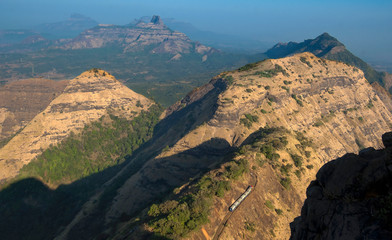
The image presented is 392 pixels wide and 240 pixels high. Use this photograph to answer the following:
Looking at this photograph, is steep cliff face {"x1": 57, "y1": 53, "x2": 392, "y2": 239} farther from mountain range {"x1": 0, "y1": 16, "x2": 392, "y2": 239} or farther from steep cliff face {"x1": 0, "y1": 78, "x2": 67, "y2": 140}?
steep cliff face {"x1": 0, "y1": 78, "x2": 67, "y2": 140}

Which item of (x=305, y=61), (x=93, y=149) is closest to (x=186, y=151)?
(x=93, y=149)

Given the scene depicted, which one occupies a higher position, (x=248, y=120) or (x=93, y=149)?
(x=248, y=120)

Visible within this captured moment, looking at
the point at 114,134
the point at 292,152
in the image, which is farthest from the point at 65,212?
the point at 292,152

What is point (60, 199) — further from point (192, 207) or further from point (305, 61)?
point (305, 61)

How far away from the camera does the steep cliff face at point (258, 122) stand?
77312 mm

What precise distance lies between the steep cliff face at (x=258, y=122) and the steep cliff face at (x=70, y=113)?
29959 millimetres

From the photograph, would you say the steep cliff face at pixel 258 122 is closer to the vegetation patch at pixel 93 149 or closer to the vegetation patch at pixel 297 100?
the vegetation patch at pixel 297 100

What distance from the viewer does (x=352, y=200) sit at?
70.8 feet

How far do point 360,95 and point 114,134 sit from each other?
461 ft

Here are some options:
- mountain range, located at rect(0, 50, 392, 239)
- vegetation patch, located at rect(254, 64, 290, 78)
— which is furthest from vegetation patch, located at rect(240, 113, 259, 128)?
vegetation patch, located at rect(254, 64, 290, 78)

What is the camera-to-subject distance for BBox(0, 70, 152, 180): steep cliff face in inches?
4333

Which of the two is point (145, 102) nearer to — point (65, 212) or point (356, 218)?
point (65, 212)

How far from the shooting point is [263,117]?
103m

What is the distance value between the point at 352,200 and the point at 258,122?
79.8 metres
